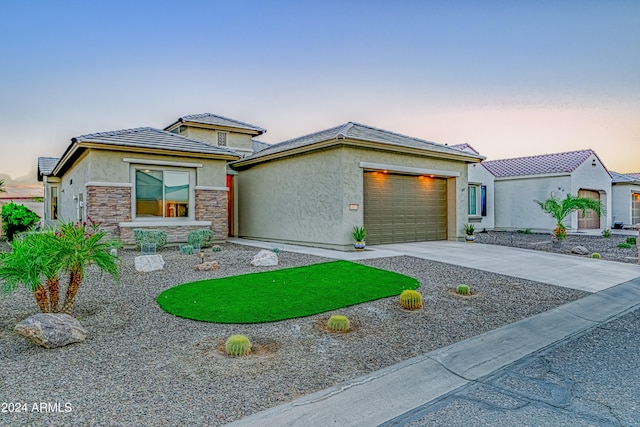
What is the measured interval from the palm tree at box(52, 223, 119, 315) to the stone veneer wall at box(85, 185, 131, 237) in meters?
7.80

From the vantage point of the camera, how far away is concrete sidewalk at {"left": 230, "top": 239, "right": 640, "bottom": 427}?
3.03 meters

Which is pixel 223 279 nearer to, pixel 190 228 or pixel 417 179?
pixel 190 228

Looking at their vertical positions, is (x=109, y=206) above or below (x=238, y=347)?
above

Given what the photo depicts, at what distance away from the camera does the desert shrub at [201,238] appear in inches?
468

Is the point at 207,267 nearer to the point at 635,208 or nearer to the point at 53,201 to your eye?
the point at 53,201

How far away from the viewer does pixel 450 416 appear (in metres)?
3.01

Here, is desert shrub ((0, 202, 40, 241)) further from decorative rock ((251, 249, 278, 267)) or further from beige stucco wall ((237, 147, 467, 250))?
decorative rock ((251, 249, 278, 267))

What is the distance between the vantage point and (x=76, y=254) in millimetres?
4930

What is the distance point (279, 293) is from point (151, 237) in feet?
22.4

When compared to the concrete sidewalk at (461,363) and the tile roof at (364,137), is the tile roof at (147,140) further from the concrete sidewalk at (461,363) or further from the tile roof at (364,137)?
the concrete sidewalk at (461,363)

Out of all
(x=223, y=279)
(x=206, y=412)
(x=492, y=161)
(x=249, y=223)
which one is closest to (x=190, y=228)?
(x=249, y=223)

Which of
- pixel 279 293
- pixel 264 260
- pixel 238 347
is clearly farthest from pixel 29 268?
pixel 264 260

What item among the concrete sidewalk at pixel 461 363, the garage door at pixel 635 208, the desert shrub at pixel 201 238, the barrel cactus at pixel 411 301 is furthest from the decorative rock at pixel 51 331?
the garage door at pixel 635 208

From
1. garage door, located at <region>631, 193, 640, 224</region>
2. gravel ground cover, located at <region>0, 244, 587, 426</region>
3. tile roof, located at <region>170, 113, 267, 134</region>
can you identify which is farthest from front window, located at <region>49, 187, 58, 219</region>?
garage door, located at <region>631, 193, 640, 224</region>
